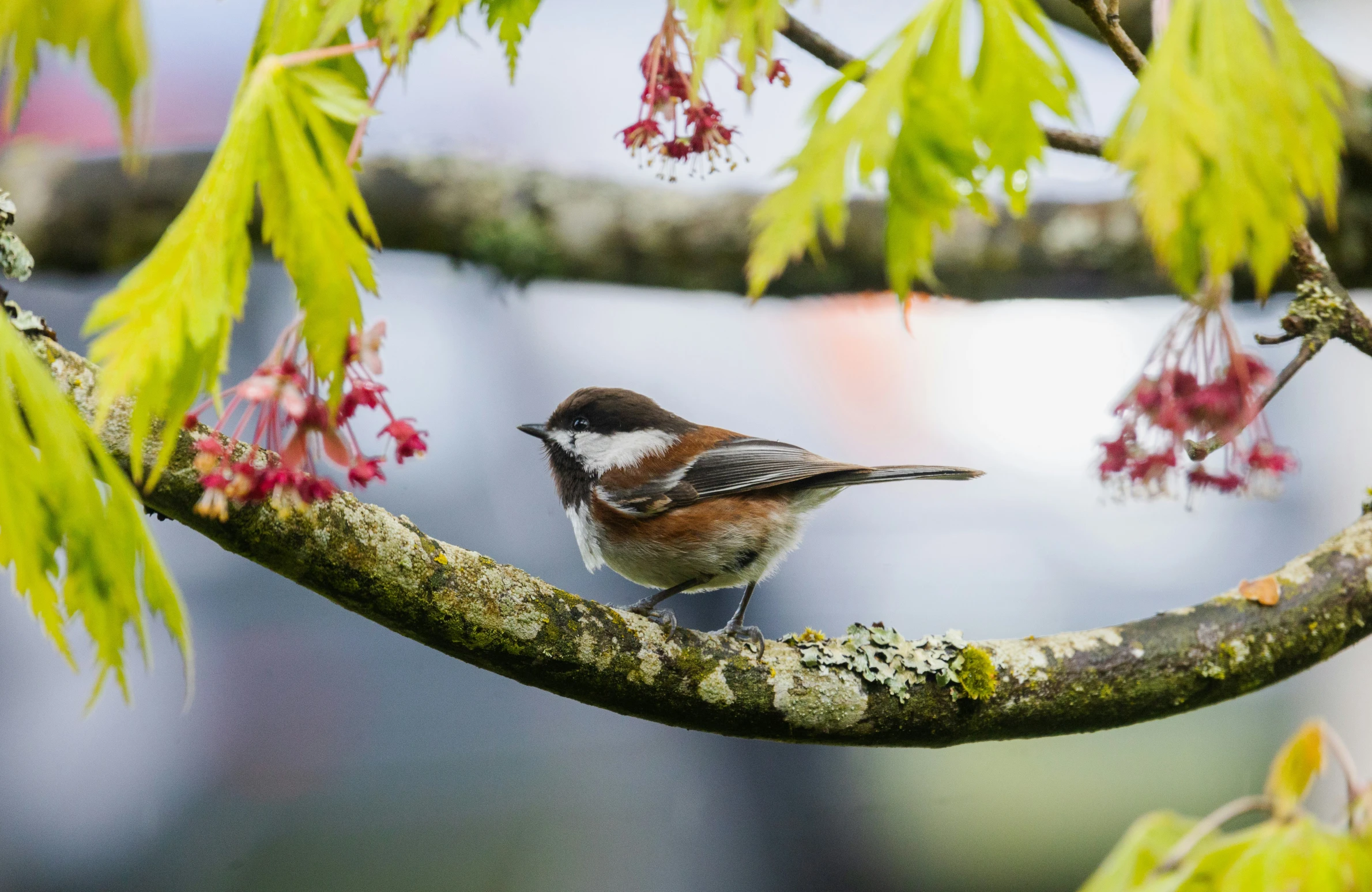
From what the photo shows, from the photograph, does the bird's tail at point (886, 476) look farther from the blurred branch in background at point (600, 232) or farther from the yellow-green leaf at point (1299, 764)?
the blurred branch in background at point (600, 232)

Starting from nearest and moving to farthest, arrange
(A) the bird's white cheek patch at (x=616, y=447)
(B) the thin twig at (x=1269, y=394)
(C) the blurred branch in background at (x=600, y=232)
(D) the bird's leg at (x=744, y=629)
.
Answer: (B) the thin twig at (x=1269, y=394) < (D) the bird's leg at (x=744, y=629) < (A) the bird's white cheek patch at (x=616, y=447) < (C) the blurred branch in background at (x=600, y=232)

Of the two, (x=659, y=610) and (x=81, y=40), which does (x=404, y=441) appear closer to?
(x=81, y=40)

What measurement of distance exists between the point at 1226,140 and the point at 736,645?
1.25m

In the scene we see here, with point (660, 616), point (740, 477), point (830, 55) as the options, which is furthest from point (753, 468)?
point (830, 55)

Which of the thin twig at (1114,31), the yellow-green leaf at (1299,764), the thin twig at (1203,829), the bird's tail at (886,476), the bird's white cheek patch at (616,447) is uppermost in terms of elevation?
the thin twig at (1114,31)

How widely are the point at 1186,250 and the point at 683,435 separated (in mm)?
1715

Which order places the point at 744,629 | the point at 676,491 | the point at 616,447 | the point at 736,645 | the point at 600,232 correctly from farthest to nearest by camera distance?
1. the point at 600,232
2. the point at 616,447
3. the point at 676,491
4. the point at 744,629
5. the point at 736,645

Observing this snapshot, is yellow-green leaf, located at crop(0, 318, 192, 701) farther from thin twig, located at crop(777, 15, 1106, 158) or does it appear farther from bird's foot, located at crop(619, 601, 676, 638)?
thin twig, located at crop(777, 15, 1106, 158)

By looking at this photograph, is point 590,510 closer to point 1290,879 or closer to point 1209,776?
point 1290,879

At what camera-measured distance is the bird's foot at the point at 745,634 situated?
6.25 ft

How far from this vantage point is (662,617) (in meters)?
1.96

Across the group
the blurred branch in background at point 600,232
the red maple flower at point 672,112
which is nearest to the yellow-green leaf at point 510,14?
the red maple flower at point 672,112

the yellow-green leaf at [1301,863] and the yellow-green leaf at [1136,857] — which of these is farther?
the yellow-green leaf at [1136,857]

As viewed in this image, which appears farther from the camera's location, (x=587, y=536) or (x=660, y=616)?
(x=587, y=536)
